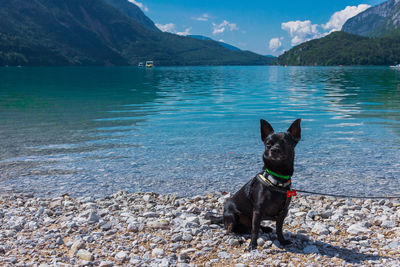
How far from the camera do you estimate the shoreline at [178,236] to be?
6.52 meters

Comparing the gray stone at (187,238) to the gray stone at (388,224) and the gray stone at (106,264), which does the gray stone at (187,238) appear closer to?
the gray stone at (106,264)

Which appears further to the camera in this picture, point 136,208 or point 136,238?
point 136,208

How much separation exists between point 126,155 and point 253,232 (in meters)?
10.8

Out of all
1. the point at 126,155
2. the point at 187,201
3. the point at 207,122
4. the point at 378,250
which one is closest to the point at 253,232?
the point at 378,250

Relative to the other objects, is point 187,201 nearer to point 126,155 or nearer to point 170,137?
point 126,155

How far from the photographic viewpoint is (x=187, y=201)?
10.3m

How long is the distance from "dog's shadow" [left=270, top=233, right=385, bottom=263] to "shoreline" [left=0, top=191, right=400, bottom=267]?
0.02 meters

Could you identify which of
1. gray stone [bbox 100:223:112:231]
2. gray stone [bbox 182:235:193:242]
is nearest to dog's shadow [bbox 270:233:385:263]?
gray stone [bbox 182:235:193:242]

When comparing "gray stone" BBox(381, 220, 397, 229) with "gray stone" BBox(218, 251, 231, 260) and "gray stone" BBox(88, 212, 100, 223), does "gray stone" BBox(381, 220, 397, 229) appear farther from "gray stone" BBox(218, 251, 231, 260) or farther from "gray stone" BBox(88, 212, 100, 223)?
"gray stone" BBox(88, 212, 100, 223)

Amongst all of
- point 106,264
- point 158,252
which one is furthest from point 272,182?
point 106,264

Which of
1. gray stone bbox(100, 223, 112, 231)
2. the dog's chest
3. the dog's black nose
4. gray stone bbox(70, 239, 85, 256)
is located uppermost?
the dog's black nose

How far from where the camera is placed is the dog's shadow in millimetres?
6535

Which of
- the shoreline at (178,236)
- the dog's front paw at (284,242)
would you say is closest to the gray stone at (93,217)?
the shoreline at (178,236)

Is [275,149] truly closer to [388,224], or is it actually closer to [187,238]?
[187,238]
